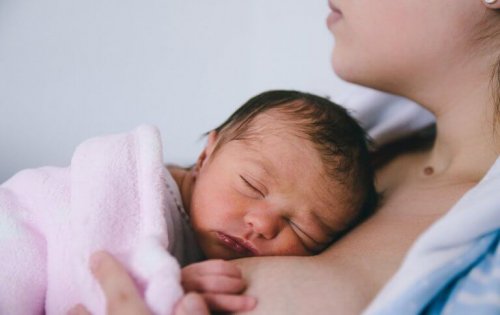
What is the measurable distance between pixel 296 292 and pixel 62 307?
1.14 feet

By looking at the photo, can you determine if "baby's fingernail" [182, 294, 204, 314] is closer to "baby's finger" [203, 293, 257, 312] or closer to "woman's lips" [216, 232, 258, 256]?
"baby's finger" [203, 293, 257, 312]

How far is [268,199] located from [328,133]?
16cm

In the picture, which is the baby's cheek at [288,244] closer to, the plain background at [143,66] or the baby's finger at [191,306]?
the baby's finger at [191,306]

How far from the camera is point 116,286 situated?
0.62 meters

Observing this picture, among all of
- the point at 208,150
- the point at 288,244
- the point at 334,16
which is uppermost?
the point at 334,16

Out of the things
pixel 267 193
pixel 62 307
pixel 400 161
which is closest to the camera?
pixel 62 307

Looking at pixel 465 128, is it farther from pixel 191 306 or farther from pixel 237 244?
pixel 191 306

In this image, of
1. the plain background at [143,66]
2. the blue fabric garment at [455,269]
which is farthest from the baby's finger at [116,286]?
the plain background at [143,66]

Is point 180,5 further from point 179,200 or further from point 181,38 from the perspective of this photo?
point 179,200

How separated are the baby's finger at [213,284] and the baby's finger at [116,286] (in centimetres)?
8

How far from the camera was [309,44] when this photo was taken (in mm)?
1602

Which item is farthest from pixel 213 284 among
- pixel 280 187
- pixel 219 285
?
pixel 280 187

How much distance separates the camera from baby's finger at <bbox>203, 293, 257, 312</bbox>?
2.10 ft

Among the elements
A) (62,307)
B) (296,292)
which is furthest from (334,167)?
(62,307)
